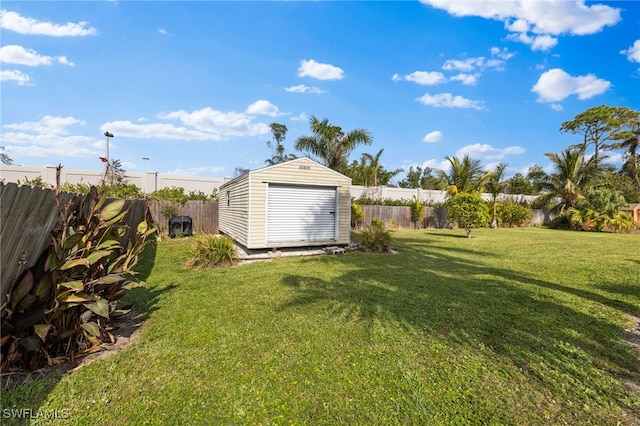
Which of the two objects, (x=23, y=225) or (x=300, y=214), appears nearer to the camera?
(x=23, y=225)

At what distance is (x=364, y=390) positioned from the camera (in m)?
2.14

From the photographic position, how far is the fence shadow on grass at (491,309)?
8.62 feet

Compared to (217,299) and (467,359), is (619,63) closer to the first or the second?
(467,359)

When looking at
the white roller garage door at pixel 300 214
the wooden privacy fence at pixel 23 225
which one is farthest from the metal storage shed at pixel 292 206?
the wooden privacy fence at pixel 23 225

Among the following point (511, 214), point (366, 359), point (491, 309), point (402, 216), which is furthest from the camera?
point (511, 214)

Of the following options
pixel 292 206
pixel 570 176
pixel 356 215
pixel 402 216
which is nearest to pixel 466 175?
pixel 402 216

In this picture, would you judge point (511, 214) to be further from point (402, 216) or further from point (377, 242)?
point (377, 242)

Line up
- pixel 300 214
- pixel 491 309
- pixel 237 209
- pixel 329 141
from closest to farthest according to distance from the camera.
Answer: pixel 491 309
pixel 300 214
pixel 237 209
pixel 329 141

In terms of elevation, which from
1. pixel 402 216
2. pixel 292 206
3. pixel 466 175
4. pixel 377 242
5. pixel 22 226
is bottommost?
pixel 377 242

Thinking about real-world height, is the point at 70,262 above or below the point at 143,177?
below

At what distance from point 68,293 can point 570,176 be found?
2588 centimetres

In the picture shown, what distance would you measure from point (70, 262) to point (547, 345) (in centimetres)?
436

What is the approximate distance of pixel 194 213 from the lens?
12.8 meters

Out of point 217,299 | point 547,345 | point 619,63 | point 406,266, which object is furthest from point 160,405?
point 619,63
